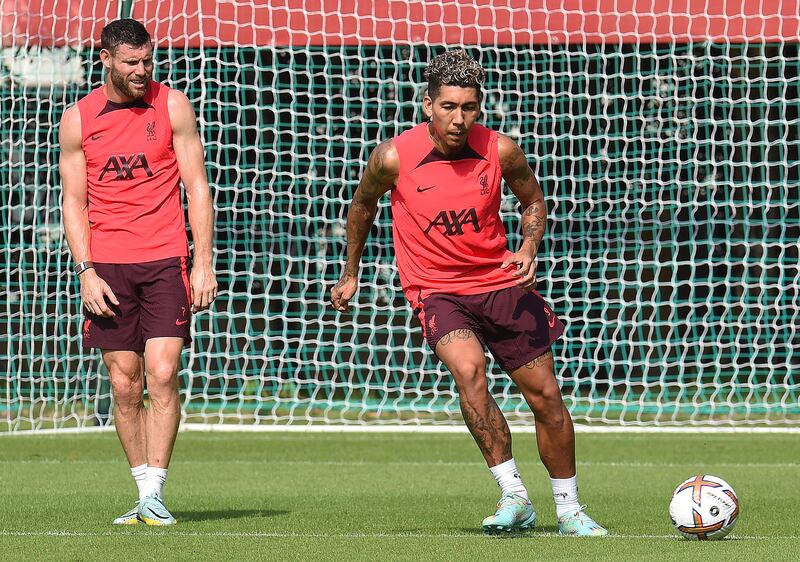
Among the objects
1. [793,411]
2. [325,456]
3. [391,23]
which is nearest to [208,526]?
[325,456]

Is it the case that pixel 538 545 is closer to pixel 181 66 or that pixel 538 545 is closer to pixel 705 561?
pixel 705 561

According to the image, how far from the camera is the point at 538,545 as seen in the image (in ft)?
17.9

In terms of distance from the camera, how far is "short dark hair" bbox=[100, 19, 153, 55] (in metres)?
6.22

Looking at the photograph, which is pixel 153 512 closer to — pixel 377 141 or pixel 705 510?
pixel 705 510

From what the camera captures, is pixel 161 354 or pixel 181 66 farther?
pixel 181 66

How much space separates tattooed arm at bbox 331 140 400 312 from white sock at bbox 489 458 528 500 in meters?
1.00

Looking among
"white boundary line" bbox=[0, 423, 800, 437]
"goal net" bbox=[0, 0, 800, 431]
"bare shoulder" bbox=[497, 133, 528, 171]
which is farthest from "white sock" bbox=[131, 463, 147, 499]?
"white boundary line" bbox=[0, 423, 800, 437]

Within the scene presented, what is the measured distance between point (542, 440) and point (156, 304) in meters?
1.85

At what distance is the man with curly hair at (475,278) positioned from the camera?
5.82m

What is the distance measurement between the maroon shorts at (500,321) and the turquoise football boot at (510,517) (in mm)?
583

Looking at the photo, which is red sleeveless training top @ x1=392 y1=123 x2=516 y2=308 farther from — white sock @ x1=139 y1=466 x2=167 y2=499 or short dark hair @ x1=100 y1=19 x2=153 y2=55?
white sock @ x1=139 y1=466 x2=167 y2=499

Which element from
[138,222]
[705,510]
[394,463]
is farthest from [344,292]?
[394,463]

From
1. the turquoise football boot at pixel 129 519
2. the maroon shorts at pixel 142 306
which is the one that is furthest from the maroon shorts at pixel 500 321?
the turquoise football boot at pixel 129 519

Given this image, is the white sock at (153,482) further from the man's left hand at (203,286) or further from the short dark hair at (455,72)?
the short dark hair at (455,72)
